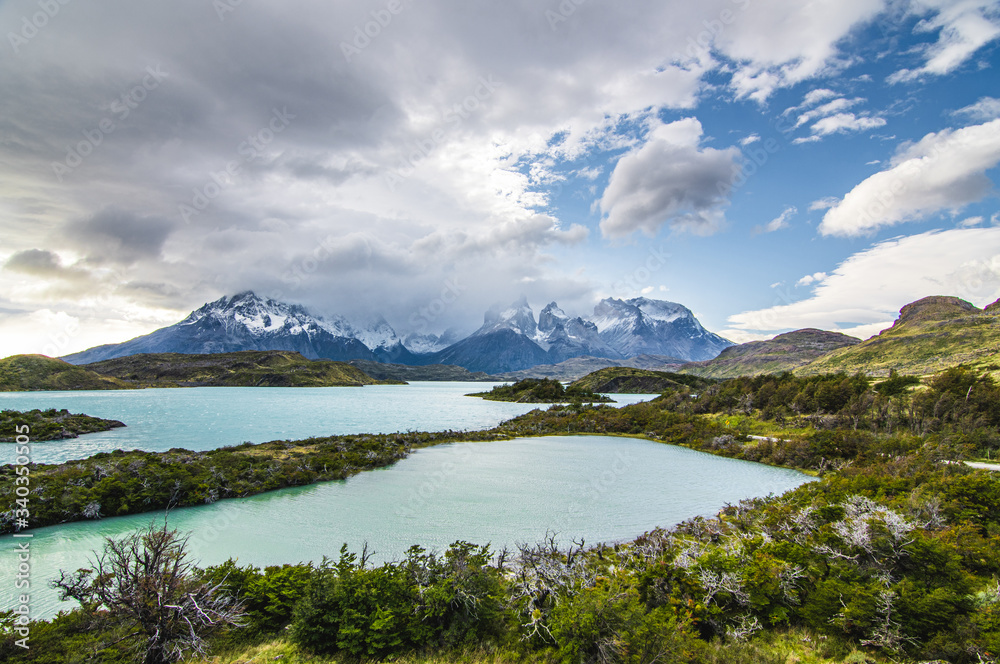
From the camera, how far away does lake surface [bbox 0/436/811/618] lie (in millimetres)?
14758

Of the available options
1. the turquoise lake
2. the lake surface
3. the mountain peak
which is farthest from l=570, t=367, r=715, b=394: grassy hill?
the lake surface

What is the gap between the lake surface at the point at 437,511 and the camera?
1476cm

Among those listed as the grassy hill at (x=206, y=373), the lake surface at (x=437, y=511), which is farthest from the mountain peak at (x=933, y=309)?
the grassy hill at (x=206, y=373)

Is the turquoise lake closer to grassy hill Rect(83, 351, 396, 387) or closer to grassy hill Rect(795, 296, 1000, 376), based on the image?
grassy hill Rect(795, 296, 1000, 376)

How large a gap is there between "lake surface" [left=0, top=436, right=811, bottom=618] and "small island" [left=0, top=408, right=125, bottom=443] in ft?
107

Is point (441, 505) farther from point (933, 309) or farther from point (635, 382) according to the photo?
point (933, 309)

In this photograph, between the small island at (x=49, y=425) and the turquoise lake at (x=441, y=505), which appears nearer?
the turquoise lake at (x=441, y=505)

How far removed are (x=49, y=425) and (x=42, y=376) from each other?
430 ft

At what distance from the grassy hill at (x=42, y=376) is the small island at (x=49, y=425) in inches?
4543

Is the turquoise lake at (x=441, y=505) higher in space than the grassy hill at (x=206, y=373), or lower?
lower

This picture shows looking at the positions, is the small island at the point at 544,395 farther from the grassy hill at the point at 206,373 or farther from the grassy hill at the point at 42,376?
the grassy hill at the point at 42,376

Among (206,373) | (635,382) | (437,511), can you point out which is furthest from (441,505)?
(206,373)

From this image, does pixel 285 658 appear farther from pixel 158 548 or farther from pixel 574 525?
pixel 574 525

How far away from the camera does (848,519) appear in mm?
12117
